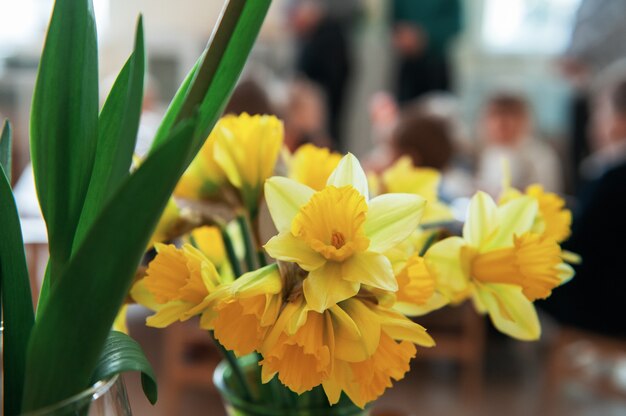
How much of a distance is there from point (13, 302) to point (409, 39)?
4.35m

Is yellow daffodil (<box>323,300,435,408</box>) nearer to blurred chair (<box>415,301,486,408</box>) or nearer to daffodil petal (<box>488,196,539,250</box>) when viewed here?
daffodil petal (<box>488,196,539,250</box>)

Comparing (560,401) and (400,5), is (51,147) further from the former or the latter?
(400,5)

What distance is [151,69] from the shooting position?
4.98 metres

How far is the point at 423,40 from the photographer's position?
4.59m

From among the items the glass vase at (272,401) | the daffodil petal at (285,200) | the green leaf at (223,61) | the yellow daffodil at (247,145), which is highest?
the green leaf at (223,61)

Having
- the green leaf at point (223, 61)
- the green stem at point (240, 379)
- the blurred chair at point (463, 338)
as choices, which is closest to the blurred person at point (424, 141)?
the blurred chair at point (463, 338)

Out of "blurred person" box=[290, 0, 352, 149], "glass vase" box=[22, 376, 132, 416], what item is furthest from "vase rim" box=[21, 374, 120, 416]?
"blurred person" box=[290, 0, 352, 149]

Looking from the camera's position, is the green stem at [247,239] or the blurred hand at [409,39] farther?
the blurred hand at [409,39]

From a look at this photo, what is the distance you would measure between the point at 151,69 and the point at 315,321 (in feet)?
16.0

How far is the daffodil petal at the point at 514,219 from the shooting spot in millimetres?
445

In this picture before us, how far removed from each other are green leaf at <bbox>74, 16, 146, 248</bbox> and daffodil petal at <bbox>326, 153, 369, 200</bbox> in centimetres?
11

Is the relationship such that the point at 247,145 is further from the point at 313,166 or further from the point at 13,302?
the point at 13,302

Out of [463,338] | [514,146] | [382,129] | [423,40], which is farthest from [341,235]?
[423,40]

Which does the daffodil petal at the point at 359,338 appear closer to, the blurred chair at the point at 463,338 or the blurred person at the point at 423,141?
the blurred chair at the point at 463,338
